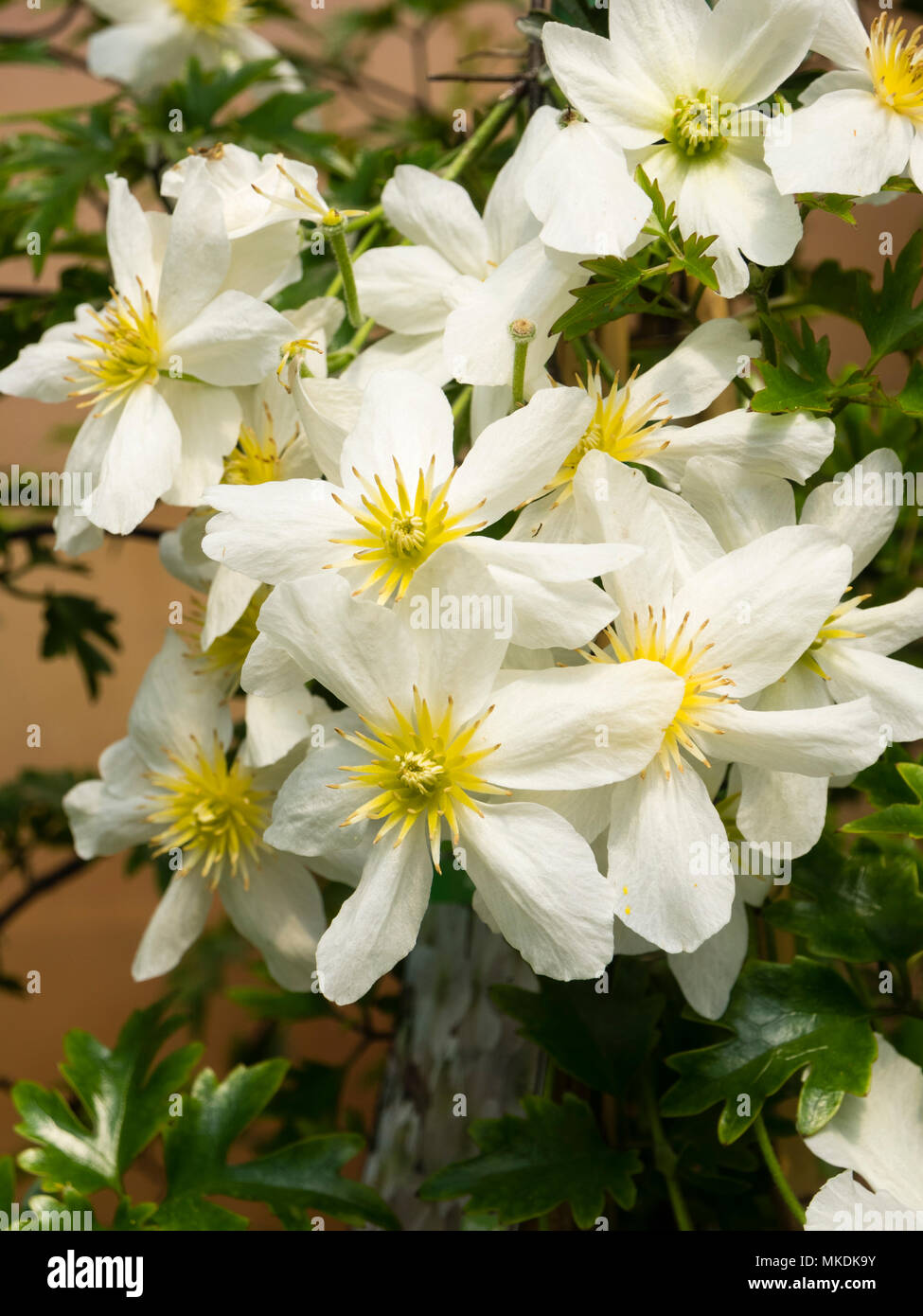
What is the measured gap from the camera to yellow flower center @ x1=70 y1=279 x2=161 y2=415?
0.60 m

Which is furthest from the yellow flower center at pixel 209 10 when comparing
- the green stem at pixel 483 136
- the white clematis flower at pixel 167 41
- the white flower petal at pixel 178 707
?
the white flower petal at pixel 178 707

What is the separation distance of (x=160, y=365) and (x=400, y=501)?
0.20 m

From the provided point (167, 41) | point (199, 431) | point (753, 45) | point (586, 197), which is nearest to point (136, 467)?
point (199, 431)

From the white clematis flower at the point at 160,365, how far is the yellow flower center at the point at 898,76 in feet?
1.00

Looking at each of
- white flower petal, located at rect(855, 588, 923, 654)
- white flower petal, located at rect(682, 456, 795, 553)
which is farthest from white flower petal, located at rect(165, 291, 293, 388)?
white flower petal, located at rect(855, 588, 923, 654)

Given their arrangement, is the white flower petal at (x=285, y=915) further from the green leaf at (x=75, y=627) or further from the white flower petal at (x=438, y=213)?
the green leaf at (x=75, y=627)

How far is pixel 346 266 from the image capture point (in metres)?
0.56

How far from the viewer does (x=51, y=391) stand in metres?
0.66

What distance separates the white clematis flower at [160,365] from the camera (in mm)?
554

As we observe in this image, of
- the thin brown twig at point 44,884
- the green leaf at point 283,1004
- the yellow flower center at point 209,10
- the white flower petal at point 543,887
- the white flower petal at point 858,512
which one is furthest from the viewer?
the thin brown twig at point 44,884

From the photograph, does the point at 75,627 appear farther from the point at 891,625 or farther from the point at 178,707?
the point at 891,625

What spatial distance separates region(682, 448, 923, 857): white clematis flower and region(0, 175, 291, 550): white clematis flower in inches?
9.2

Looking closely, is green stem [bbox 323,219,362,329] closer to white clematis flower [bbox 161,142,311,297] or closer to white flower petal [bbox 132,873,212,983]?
white clematis flower [bbox 161,142,311,297]
